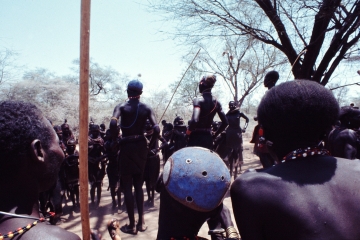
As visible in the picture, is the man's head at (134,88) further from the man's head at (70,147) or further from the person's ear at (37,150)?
the person's ear at (37,150)

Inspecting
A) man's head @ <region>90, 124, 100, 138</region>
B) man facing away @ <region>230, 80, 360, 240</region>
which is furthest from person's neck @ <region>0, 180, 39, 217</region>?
man's head @ <region>90, 124, 100, 138</region>

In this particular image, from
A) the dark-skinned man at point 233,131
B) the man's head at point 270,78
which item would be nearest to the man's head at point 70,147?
the man's head at point 270,78

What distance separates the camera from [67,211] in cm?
577

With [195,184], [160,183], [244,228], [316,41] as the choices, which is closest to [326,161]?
[244,228]

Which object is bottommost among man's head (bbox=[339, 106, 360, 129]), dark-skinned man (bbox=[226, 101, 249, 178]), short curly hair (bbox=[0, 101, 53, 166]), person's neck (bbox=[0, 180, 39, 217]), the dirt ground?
the dirt ground

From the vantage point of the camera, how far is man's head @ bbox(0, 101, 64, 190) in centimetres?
119

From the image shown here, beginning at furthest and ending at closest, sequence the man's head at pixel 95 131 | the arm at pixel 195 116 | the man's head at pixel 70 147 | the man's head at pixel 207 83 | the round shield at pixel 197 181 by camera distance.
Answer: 1. the man's head at pixel 95 131
2. the man's head at pixel 70 147
3. the man's head at pixel 207 83
4. the arm at pixel 195 116
5. the round shield at pixel 197 181

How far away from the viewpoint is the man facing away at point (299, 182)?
1284 millimetres

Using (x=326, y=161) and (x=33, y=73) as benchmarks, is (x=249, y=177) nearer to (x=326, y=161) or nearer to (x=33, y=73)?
(x=326, y=161)

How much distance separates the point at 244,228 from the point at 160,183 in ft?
2.45

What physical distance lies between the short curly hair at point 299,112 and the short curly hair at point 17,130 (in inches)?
39.3

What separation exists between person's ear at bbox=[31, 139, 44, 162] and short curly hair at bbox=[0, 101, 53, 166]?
2 centimetres

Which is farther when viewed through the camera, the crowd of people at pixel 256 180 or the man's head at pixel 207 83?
the man's head at pixel 207 83

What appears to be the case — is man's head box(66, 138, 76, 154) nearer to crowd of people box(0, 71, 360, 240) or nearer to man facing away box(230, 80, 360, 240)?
crowd of people box(0, 71, 360, 240)
